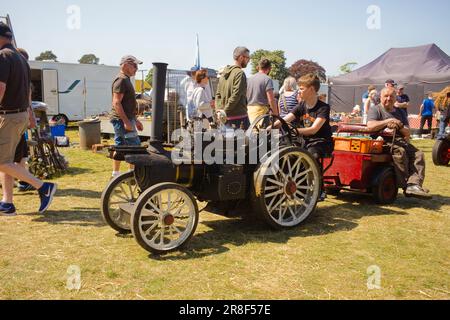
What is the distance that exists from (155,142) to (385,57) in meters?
18.1

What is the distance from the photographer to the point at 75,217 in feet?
15.0

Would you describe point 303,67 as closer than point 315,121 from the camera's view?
No

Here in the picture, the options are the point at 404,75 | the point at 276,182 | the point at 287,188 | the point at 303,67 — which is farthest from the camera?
the point at 303,67

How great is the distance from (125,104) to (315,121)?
2381 mm

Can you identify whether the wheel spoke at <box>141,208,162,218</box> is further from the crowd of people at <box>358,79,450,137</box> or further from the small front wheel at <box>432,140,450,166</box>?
the small front wheel at <box>432,140,450,166</box>

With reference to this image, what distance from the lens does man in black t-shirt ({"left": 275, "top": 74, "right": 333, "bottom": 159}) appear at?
4.89 metres

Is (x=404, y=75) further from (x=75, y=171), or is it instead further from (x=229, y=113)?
(x=75, y=171)

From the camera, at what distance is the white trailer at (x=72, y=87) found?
1758 cm

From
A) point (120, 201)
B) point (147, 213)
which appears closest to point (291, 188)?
point (147, 213)

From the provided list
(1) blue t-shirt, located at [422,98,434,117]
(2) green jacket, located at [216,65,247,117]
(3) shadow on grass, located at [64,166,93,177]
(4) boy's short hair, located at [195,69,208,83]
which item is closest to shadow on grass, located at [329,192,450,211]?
(2) green jacket, located at [216,65,247,117]

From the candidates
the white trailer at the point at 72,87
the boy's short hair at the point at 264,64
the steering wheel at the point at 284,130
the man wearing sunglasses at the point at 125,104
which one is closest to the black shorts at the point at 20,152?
the man wearing sunglasses at the point at 125,104

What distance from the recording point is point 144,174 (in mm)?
3590
